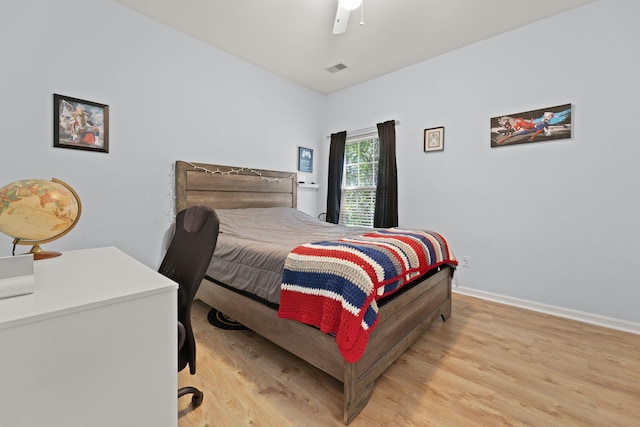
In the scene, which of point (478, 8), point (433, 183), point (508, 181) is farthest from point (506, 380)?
point (478, 8)

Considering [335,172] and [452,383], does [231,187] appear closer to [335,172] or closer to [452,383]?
[335,172]

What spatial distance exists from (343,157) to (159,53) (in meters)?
2.55

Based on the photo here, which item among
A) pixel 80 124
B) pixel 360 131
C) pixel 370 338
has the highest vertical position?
pixel 360 131

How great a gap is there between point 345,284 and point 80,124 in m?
2.58

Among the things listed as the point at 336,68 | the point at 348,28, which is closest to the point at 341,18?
the point at 348,28

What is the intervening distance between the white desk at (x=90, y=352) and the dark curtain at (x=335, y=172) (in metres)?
3.50

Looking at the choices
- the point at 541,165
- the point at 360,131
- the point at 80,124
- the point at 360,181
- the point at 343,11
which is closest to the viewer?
the point at 343,11

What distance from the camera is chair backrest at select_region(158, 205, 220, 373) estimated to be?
3.80 ft

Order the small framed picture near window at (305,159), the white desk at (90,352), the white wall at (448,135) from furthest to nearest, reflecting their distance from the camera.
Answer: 1. the small framed picture near window at (305,159)
2. the white wall at (448,135)
3. the white desk at (90,352)

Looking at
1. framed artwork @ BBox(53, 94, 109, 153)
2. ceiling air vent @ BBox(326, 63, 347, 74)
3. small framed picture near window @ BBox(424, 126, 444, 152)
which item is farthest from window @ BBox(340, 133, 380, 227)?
framed artwork @ BBox(53, 94, 109, 153)

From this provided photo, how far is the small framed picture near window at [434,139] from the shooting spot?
3.34 metres

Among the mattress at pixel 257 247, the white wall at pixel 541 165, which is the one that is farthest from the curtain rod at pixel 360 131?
the mattress at pixel 257 247

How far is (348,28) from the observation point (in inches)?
112

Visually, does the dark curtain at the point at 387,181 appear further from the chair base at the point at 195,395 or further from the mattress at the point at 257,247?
the chair base at the point at 195,395
